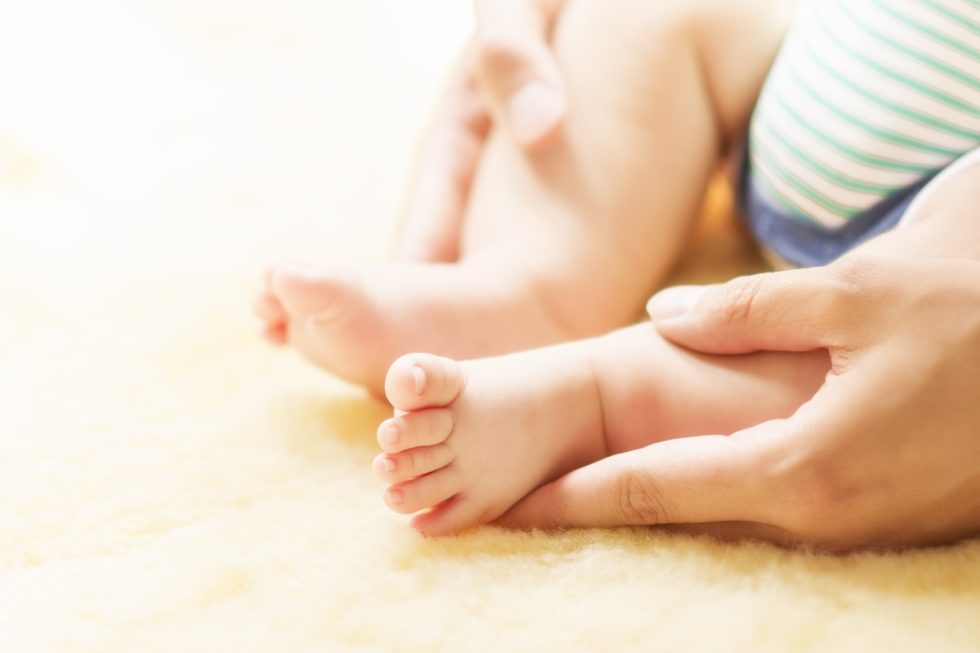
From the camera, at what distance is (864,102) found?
0.74m

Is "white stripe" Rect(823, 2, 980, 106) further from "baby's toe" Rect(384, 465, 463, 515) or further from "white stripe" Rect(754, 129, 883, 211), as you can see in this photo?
"baby's toe" Rect(384, 465, 463, 515)

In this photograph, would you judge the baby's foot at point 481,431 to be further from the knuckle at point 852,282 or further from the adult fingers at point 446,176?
the adult fingers at point 446,176

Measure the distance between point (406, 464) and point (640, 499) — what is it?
14 centimetres

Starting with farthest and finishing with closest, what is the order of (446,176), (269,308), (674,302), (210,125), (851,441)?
(210,125) < (446,176) < (269,308) < (674,302) < (851,441)

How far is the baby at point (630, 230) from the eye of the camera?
0.63 metres

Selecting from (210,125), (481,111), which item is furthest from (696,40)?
(210,125)

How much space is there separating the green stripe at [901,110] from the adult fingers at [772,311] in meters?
0.19

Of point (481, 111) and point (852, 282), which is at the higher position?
point (481, 111)

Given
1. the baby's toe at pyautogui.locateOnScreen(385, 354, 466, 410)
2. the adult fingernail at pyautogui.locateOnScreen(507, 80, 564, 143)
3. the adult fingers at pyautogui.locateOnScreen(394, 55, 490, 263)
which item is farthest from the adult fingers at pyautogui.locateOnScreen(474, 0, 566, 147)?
the baby's toe at pyautogui.locateOnScreen(385, 354, 466, 410)

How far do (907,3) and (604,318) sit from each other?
1.07ft

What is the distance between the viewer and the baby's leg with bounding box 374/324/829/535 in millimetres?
608

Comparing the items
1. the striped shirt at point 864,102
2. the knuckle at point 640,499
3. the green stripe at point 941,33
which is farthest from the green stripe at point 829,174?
the knuckle at point 640,499

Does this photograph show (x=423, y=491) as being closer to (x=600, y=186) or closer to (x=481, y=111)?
(x=600, y=186)

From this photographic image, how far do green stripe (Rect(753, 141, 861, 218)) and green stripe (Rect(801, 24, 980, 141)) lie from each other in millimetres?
82
